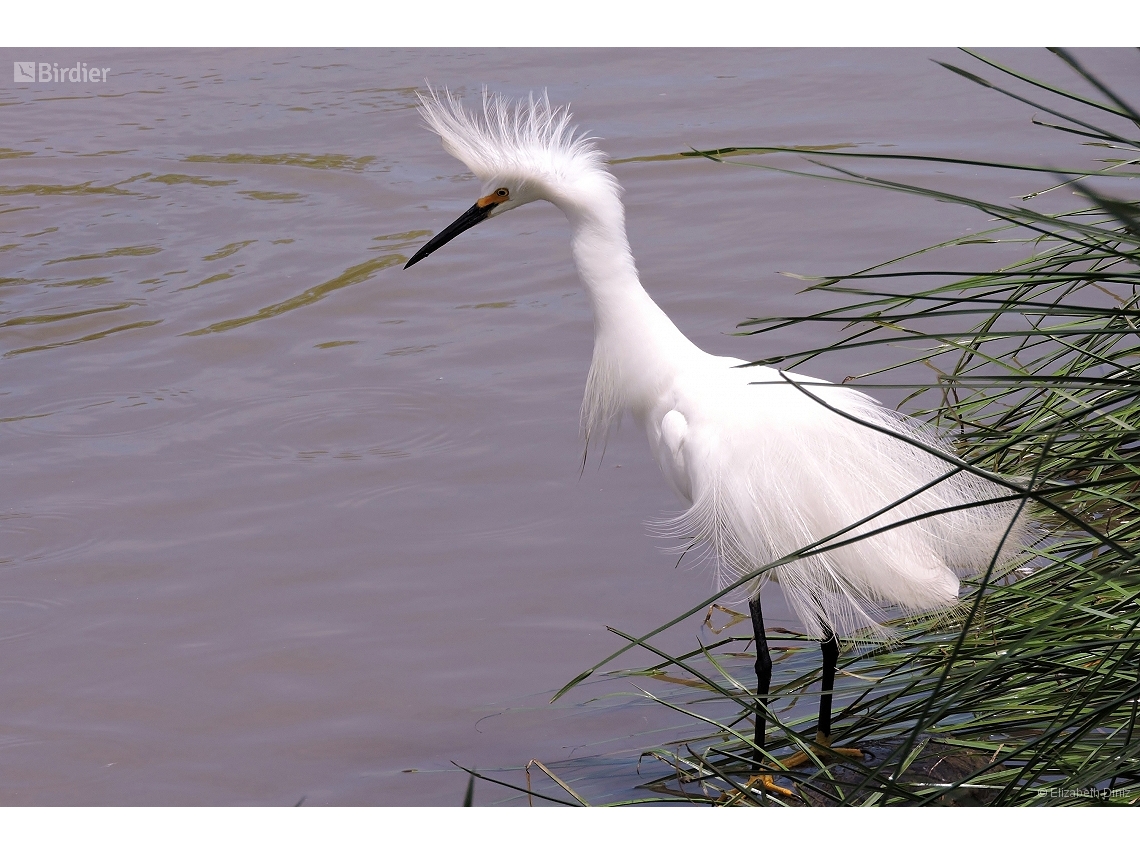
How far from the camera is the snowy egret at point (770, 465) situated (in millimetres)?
2471

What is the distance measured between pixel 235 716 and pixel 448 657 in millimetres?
582

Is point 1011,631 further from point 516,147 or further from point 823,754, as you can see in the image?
point 516,147

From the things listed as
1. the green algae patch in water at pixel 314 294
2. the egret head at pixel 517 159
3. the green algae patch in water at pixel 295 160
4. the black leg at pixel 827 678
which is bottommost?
the black leg at pixel 827 678

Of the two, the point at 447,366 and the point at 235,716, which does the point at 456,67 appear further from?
the point at 235,716

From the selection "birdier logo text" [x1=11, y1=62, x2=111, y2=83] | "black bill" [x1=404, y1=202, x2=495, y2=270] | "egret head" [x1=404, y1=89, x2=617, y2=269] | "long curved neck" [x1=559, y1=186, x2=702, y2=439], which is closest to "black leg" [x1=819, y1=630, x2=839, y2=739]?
"long curved neck" [x1=559, y1=186, x2=702, y2=439]

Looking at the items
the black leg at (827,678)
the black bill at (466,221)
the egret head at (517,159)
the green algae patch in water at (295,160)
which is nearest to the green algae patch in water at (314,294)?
the green algae patch in water at (295,160)

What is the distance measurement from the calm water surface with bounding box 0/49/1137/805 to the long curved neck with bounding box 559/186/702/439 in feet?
2.44

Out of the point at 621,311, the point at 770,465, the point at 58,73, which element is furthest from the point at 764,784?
the point at 58,73

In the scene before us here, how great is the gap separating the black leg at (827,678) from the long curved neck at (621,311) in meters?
0.79

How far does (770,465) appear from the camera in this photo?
2.62m

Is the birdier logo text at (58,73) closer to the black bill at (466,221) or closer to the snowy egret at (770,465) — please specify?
the black bill at (466,221)

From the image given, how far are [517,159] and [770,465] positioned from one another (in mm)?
1052

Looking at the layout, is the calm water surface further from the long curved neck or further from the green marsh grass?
the long curved neck

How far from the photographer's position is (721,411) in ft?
9.03
